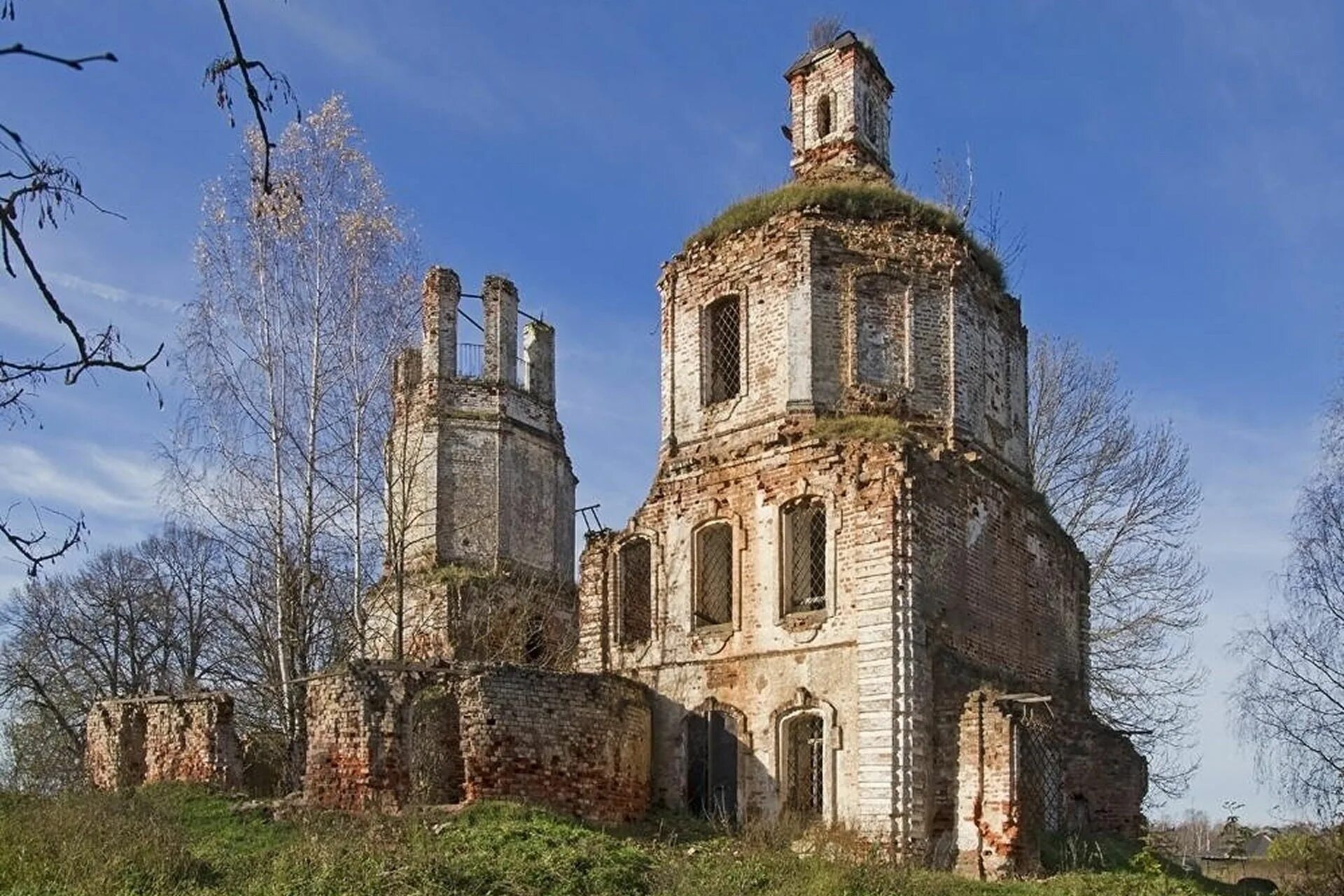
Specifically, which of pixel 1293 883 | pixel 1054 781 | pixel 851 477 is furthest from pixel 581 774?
pixel 1293 883

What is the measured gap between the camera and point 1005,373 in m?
19.9

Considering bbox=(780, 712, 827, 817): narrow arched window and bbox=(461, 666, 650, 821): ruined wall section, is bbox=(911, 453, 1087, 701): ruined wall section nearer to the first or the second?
bbox=(780, 712, 827, 817): narrow arched window

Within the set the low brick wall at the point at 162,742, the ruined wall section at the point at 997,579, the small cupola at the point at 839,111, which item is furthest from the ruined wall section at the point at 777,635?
the small cupola at the point at 839,111

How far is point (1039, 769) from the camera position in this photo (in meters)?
16.1

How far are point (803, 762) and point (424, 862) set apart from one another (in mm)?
6149

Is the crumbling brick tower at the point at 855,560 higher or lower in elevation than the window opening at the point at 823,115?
lower

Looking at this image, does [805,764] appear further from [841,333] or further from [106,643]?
[106,643]

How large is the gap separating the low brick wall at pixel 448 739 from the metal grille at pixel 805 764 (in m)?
2.14

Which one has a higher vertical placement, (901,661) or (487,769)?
(901,661)

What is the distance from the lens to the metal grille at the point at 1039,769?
1532 centimetres

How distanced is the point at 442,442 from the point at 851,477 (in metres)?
11.1

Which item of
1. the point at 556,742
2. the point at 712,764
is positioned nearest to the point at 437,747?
the point at 556,742

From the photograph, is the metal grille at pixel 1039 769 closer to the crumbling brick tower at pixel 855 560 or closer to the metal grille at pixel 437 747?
the crumbling brick tower at pixel 855 560

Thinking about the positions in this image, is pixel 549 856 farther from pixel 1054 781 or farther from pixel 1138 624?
pixel 1138 624
